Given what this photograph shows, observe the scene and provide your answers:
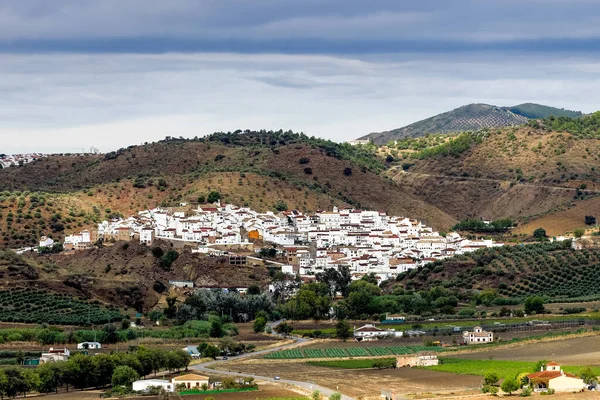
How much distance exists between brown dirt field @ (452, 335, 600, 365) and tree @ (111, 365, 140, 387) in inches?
879

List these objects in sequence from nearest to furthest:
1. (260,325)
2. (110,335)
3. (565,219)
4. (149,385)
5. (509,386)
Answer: (509,386) < (149,385) < (110,335) < (260,325) < (565,219)

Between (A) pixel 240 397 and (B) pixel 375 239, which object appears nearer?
(A) pixel 240 397

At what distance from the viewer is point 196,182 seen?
14888 centimetres

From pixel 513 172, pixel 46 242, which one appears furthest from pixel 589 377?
pixel 513 172

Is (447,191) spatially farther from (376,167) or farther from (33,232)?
(33,232)

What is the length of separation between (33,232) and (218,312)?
32224 mm

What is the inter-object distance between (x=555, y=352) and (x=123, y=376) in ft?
89.5

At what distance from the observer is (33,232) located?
126 metres

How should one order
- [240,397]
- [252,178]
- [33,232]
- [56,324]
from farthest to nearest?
[252,178] < [33,232] < [56,324] < [240,397]

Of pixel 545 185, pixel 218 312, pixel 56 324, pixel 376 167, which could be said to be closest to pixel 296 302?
pixel 218 312

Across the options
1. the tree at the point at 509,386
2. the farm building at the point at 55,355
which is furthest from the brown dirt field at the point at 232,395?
the tree at the point at 509,386

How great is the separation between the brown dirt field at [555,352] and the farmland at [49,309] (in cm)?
2594

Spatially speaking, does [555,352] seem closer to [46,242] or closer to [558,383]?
[558,383]

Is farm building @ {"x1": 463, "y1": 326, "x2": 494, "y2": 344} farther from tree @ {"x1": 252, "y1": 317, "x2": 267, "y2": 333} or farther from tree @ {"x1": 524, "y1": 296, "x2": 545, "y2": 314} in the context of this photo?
tree @ {"x1": 252, "y1": 317, "x2": 267, "y2": 333}
